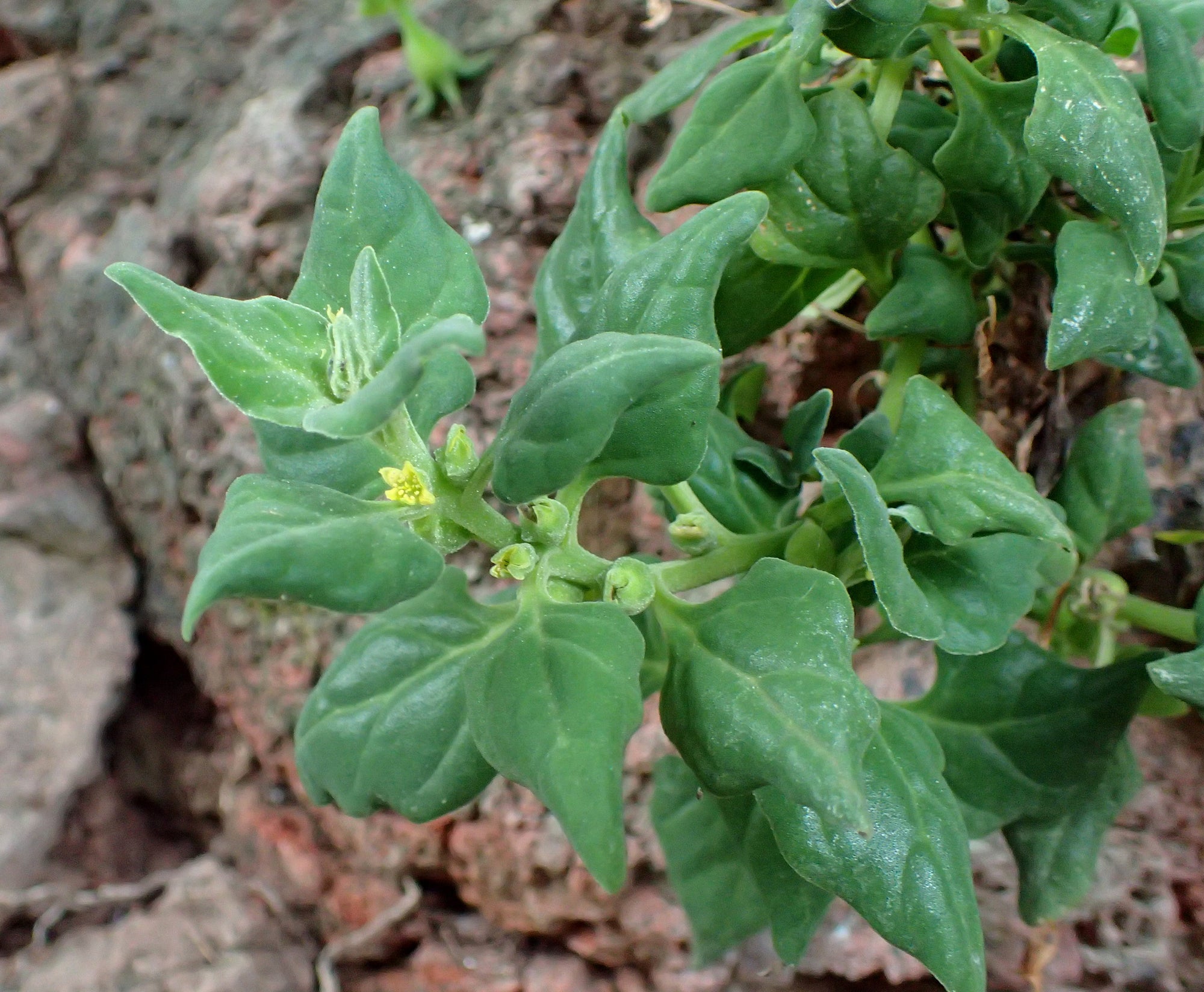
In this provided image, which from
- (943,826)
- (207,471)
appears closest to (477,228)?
(207,471)

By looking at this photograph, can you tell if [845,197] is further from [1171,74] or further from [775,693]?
[775,693]

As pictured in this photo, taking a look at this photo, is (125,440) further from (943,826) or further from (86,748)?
(943,826)

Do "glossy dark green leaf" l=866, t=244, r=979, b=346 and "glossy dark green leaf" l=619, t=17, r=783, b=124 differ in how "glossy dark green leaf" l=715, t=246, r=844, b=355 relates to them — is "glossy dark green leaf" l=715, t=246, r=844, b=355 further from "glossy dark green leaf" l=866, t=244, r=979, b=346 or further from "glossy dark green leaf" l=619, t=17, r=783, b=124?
"glossy dark green leaf" l=619, t=17, r=783, b=124

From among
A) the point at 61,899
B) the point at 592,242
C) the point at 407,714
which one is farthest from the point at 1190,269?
the point at 61,899

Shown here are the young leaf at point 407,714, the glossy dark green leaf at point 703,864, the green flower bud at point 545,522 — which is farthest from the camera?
the glossy dark green leaf at point 703,864

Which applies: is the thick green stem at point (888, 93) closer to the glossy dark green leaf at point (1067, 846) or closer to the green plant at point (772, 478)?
the green plant at point (772, 478)

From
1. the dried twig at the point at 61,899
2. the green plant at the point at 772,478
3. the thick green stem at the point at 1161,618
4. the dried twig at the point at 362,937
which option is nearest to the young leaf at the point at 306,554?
the green plant at the point at 772,478

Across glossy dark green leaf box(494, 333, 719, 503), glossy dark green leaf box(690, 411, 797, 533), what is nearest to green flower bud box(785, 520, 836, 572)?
glossy dark green leaf box(690, 411, 797, 533)
